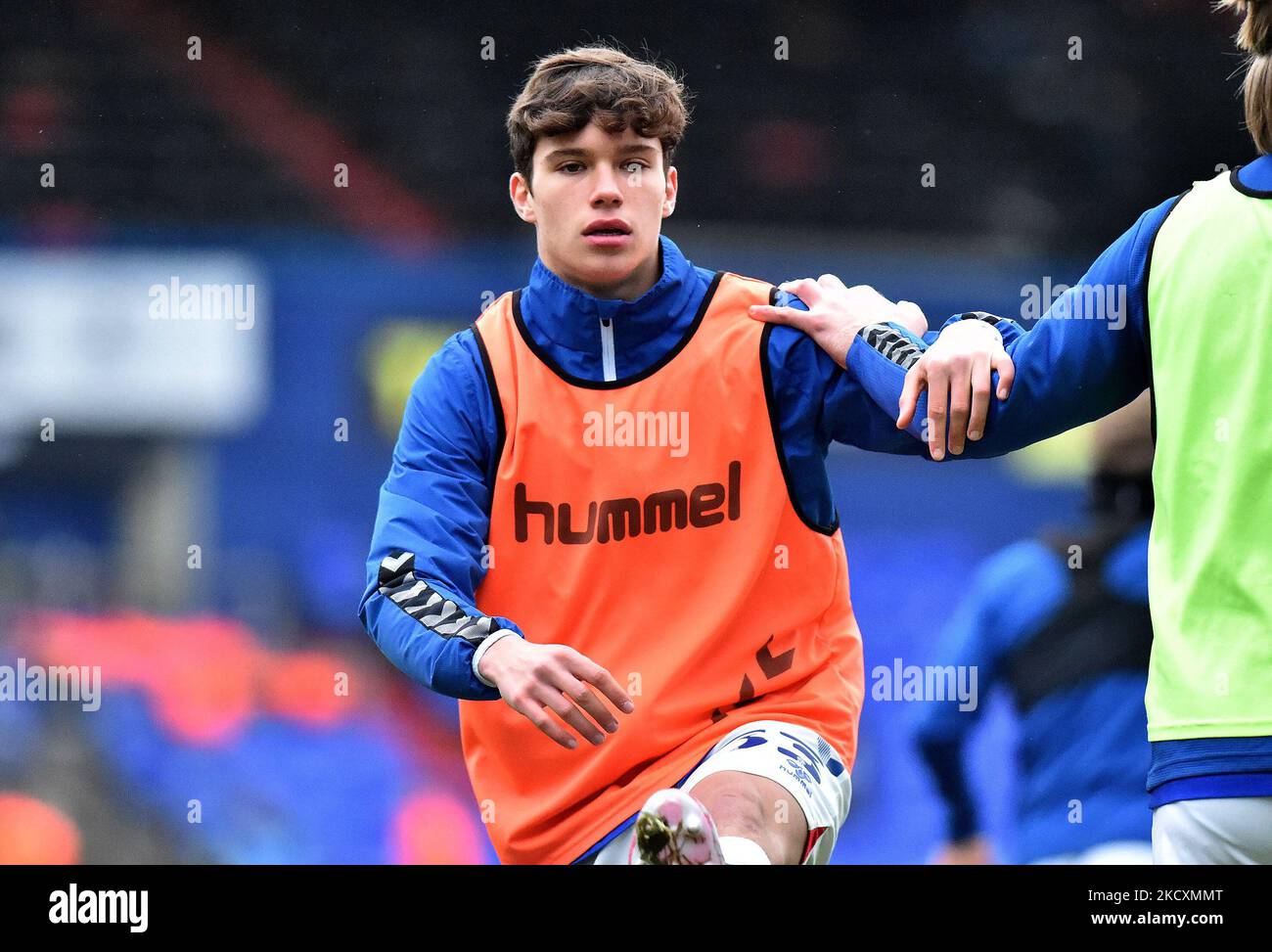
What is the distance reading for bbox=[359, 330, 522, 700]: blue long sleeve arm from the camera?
106 inches

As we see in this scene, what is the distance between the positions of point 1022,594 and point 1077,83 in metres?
3.91

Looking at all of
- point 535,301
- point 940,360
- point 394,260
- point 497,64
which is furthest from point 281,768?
point 940,360

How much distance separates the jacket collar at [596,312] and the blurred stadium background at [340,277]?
318 cm

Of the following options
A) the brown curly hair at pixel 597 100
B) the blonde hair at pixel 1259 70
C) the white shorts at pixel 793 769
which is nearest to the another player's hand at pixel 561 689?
the white shorts at pixel 793 769

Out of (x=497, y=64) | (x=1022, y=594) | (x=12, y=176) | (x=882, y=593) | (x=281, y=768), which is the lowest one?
(x=281, y=768)

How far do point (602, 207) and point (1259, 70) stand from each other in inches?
46.2

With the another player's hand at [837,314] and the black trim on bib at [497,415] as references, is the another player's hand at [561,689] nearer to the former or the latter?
the black trim on bib at [497,415]

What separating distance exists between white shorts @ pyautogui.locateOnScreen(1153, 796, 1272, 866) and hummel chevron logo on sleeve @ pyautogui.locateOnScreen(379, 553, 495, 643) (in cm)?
107

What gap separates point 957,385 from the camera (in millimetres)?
2707

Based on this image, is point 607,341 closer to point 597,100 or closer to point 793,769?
point 597,100

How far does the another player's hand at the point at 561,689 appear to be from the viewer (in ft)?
8.18

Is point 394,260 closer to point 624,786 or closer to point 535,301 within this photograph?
point 535,301

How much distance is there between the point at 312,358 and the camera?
6.72m

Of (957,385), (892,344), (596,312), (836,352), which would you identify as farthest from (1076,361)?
(596,312)
